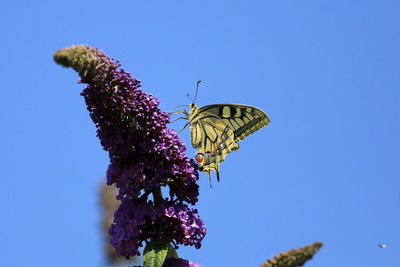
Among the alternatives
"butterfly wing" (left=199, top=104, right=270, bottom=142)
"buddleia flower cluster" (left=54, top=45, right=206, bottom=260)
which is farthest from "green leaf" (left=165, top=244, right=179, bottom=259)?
"butterfly wing" (left=199, top=104, right=270, bottom=142)

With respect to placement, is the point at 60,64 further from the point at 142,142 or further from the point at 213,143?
the point at 213,143

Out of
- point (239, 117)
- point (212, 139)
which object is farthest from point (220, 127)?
point (239, 117)

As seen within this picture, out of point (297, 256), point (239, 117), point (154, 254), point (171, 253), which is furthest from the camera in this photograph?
point (239, 117)

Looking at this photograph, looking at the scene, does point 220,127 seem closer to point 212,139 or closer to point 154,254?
point 212,139

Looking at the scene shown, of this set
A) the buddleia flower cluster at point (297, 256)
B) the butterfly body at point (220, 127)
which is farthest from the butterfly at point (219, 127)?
the buddleia flower cluster at point (297, 256)

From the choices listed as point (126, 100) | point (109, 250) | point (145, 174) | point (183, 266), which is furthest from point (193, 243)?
point (109, 250)

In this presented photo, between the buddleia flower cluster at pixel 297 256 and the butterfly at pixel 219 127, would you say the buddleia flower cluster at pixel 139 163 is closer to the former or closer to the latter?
the butterfly at pixel 219 127

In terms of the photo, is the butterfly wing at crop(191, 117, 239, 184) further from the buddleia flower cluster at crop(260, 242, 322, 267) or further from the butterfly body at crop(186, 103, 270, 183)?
the buddleia flower cluster at crop(260, 242, 322, 267)
